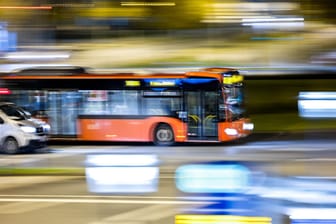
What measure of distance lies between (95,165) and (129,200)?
2.13m

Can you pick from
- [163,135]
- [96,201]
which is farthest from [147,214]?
[163,135]

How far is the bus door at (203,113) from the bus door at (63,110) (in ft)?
6.93

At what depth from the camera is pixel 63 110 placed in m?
10.3

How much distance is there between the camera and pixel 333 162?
26.4 ft

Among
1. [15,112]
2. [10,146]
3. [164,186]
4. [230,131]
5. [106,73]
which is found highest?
[106,73]

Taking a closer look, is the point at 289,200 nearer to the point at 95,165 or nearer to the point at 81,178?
the point at 95,165

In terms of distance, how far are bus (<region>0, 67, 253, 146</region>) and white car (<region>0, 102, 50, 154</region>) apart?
1.44 ft

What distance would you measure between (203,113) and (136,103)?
123 centimetres

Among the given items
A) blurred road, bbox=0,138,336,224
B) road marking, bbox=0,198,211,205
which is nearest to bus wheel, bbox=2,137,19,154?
blurred road, bbox=0,138,336,224

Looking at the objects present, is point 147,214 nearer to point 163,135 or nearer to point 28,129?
point 163,135

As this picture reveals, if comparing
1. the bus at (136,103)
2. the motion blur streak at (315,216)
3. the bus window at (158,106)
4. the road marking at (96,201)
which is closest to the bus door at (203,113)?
the bus at (136,103)

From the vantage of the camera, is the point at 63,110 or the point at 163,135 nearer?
the point at 163,135

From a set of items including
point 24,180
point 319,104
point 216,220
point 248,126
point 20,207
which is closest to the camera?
point 216,220

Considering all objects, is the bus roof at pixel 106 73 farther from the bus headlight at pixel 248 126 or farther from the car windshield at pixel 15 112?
the bus headlight at pixel 248 126
